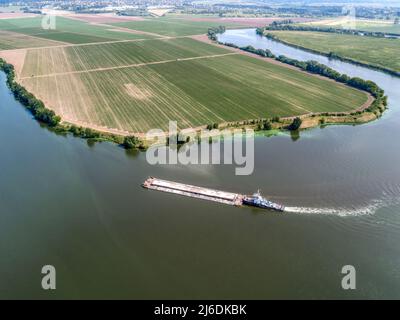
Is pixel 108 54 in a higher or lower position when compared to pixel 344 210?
higher

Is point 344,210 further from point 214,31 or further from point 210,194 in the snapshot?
point 214,31

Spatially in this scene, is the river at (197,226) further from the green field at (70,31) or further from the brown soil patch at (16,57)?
the green field at (70,31)

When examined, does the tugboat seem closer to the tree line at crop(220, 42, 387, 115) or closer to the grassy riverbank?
the tree line at crop(220, 42, 387, 115)

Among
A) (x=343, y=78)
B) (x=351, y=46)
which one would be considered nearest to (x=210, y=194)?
(x=343, y=78)

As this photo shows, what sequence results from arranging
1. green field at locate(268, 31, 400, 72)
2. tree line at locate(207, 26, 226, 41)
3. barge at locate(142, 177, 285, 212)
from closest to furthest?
1. barge at locate(142, 177, 285, 212)
2. green field at locate(268, 31, 400, 72)
3. tree line at locate(207, 26, 226, 41)

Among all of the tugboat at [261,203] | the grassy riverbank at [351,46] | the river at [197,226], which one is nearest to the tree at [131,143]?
the river at [197,226]

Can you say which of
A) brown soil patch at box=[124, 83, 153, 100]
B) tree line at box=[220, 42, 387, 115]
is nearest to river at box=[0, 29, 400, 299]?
brown soil patch at box=[124, 83, 153, 100]

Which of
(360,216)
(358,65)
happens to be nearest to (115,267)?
(360,216)
